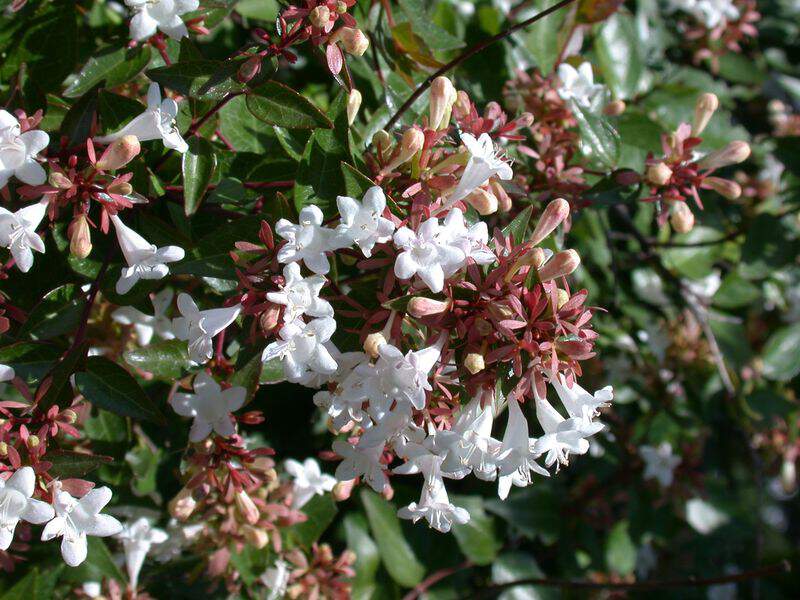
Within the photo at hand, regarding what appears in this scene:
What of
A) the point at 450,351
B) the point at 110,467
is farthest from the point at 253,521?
the point at 450,351

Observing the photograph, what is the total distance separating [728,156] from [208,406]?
1.04 meters

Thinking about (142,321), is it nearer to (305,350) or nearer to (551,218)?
(305,350)

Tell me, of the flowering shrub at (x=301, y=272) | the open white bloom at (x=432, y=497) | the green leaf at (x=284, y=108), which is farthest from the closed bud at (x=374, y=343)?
the green leaf at (x=284, y=108)

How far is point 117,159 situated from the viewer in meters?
1.05

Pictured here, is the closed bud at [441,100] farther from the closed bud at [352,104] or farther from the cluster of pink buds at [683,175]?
the cluster of pink buds at [683,175]

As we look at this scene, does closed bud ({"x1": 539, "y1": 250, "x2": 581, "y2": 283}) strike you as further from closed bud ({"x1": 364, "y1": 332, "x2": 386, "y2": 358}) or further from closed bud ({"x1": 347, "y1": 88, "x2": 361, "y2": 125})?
closed bud ({"x1": 347, "y1": 88, "x2": 361, "y2": 125})

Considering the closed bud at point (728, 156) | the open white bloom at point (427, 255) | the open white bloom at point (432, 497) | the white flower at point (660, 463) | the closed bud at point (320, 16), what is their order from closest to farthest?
the open white bloom at point (427, 255)
the closed bud at point (320, 16)
the open white bloom at point (432, 497)
the closed bud at point (728, 156)
the white flower at point (660, 463)

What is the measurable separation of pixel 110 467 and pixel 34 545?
0.23 meters

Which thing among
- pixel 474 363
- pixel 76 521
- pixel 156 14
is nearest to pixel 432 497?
pixel 474 363

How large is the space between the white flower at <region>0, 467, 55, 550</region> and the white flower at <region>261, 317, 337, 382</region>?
0.35 meters

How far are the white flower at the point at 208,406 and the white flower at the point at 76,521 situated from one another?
0.16 metres

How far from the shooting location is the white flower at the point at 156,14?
1141mm

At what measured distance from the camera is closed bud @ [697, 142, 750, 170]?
1.40 metres

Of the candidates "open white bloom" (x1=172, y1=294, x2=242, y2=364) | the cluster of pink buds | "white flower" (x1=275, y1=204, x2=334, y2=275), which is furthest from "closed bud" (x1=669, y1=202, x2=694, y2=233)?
"open white bloom" (x1=172, y1=294, x2=242, y2=364)
